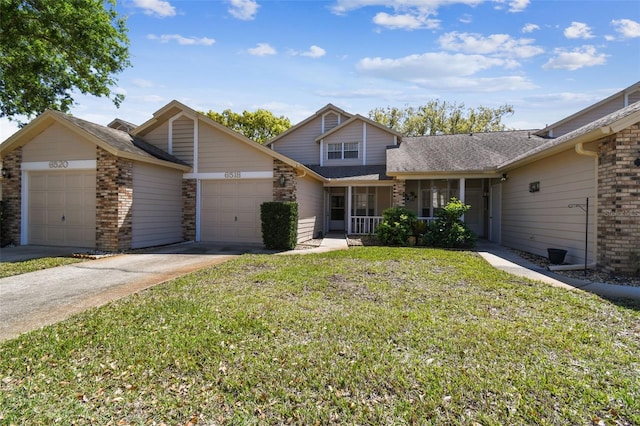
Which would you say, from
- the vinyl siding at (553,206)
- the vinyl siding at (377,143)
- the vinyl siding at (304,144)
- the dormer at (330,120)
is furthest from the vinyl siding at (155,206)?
the vinyl siding at (553,206)

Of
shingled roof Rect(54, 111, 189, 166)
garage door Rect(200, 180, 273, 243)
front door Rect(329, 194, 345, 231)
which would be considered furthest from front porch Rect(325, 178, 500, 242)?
shingled roof Rect(54, 111, 189, 166)

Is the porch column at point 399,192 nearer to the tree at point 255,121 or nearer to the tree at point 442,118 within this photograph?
the tree at point 255,121

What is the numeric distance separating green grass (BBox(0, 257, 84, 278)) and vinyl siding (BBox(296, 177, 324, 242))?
6.82m

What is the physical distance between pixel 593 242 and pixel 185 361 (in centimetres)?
865

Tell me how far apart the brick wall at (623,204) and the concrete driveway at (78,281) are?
8.82 meters

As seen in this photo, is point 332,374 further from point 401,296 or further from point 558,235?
point 558,235

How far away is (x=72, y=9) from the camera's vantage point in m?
12.1

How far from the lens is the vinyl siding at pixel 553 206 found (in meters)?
7.75

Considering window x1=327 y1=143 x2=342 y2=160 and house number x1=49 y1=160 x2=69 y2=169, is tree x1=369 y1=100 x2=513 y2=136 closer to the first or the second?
window x1=327 y1=143 x2=342 y2=160

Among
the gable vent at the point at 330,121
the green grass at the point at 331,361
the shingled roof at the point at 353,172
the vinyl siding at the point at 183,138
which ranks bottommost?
the green grass at the point at 331,361

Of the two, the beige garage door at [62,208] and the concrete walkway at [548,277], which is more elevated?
the beige garage door at [62,208]

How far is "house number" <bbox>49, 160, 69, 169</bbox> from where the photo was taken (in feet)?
33.6

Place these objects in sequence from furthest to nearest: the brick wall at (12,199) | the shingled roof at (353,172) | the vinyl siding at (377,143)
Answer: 1. the vinyl siding at (377,143)
2. the shingled roof at (353,172)
3. the brick wall at (12,199)

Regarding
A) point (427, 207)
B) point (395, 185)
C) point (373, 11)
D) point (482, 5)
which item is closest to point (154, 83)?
point (373, 11)
